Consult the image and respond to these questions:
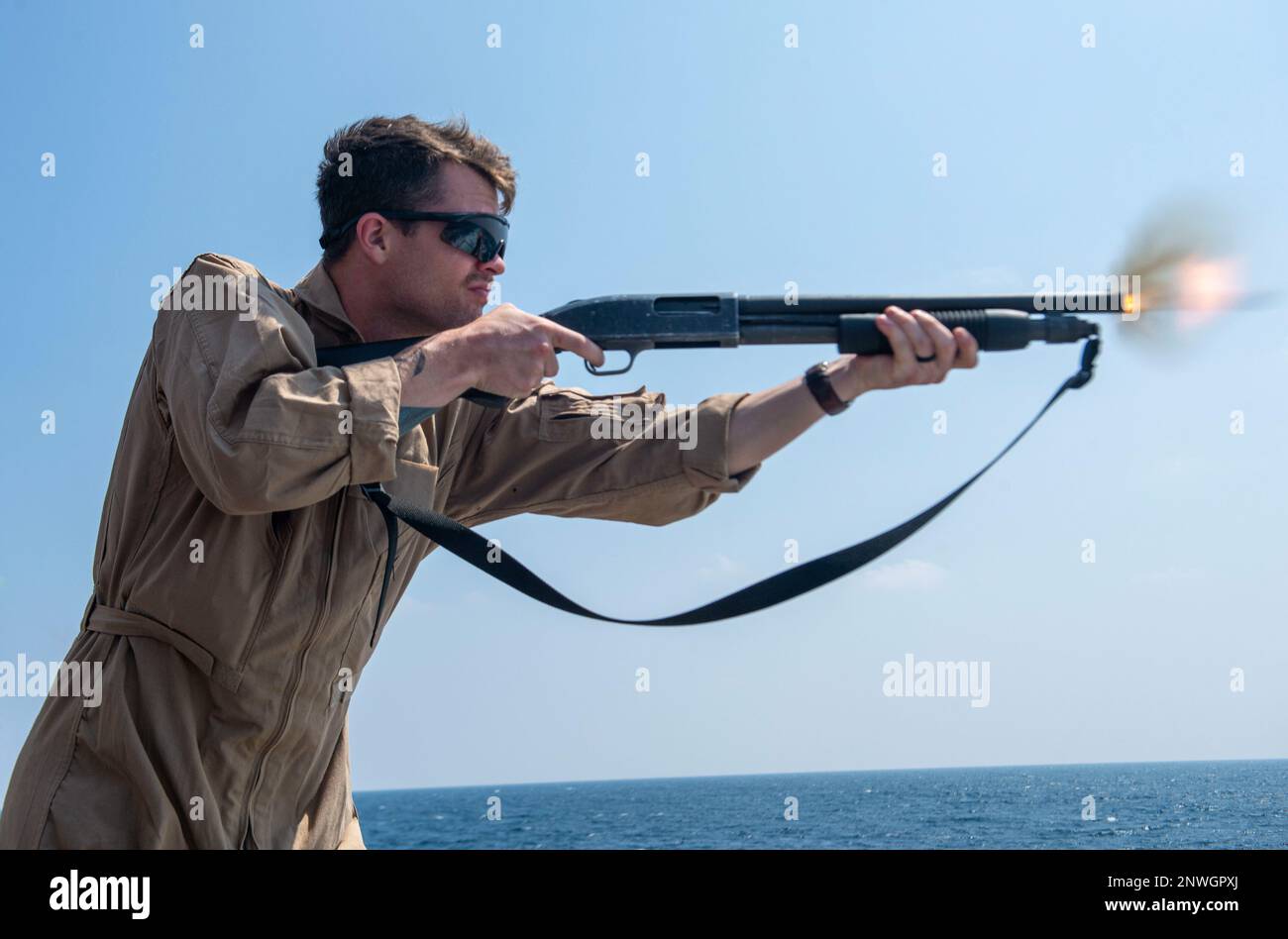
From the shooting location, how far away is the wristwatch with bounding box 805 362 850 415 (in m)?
4.43

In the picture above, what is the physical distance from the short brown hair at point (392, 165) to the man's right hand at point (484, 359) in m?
0.94

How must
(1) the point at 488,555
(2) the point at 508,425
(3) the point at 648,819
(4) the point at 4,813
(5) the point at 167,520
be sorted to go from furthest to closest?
1. (3) the point at 648,819
2. (2) the point at 508,425
3. (1) the point at 488,555
4. (5) the point at 167,520
5. (4) the point at 4,813

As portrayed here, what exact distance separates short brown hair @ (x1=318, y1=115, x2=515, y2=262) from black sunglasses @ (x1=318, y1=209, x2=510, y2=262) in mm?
37

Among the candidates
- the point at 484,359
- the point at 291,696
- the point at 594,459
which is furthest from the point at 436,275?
the point at 291,696

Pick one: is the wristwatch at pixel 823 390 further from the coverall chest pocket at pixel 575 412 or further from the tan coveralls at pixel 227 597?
the tan coveralls at pixel 227 597

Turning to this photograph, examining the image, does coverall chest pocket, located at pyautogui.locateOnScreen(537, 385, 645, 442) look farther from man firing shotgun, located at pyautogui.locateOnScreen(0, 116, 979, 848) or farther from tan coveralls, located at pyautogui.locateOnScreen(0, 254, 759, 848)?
tan coveralls, located at pyautogui.locateOnScreen(0, 254, 759, 848)

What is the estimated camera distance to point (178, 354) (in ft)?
12.3

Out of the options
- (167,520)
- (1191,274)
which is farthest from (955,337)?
(167,520)

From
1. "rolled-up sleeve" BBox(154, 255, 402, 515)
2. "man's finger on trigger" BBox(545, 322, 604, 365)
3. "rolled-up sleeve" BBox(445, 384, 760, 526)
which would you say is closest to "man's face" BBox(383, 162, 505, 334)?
"rolled-up sleeve" BBox(445, 384, 760, 526)

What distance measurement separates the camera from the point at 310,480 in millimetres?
3574

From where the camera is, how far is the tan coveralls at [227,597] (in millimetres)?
3520

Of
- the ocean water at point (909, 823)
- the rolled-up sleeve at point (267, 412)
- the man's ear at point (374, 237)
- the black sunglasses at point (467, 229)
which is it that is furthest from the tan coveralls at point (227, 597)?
the ocean water at point (909, 823)

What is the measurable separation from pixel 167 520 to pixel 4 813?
99cm
